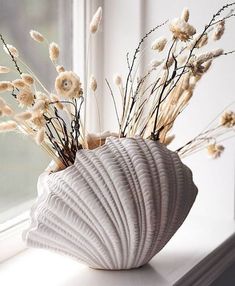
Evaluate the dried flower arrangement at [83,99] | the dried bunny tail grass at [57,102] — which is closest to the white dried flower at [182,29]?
the dried flower arrangement at [83,99]

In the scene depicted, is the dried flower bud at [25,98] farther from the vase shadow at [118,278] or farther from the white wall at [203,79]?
the white wall at [203,79]

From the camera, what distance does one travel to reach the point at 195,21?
4.81 feet

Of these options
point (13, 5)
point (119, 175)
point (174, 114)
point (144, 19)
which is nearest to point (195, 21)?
point (144, 19)

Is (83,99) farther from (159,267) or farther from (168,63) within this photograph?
(159,267)

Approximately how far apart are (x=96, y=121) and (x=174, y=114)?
0.31m

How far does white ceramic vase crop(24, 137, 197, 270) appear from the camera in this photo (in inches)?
42.8

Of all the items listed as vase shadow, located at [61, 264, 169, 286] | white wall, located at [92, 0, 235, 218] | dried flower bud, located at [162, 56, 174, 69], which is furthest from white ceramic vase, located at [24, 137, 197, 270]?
white wall, located at [92, 0, 235, 218]

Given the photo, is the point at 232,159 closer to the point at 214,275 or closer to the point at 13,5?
the point at 214,275

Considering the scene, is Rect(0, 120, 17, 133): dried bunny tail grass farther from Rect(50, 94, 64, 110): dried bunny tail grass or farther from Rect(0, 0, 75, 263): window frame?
Rect(0, 0, 75, 263): window frame

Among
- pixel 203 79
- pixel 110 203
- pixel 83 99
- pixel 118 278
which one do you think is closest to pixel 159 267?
pixel 118 278

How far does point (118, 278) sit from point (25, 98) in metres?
0.36

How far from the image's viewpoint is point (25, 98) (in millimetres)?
1038

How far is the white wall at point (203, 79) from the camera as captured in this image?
1462 mm

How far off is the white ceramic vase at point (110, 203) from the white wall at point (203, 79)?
349 millimetres
